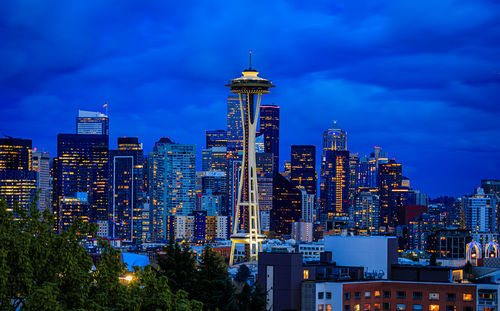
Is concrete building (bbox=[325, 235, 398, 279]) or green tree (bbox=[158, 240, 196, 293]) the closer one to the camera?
green tree (bbox=[158, 240, 196, 293])

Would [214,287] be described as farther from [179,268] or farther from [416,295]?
[416,295]

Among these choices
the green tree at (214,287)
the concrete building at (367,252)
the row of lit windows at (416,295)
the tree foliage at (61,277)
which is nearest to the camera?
the tree foliage at (61,277)

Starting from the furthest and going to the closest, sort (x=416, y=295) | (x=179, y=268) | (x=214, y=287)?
(x=416, y=295) < (x=179, y=268) < (x=214, y=287)

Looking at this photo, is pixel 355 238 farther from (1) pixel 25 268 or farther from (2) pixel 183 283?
(1) pixel 25 268

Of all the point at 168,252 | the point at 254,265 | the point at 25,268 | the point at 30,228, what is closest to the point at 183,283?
the point at 168,252

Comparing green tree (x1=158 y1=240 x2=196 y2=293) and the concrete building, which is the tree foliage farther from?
the concrete building

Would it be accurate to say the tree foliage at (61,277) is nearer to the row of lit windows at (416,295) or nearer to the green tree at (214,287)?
the green tree at (214,287)

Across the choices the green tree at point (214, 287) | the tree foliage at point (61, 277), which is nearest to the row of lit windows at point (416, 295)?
the green tree at point (214, 287)

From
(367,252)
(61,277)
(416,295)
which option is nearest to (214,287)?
(61,277)

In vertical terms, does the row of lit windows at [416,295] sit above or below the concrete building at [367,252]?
below

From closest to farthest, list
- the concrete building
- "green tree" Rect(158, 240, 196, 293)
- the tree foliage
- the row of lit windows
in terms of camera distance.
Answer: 1. the tree foliage
2. "green tree" Rect(158, 240, 196, 293)
3. the row of lit windows
4. the concrete building

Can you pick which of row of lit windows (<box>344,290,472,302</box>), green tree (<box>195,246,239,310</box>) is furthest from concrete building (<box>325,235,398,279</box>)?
green tree (<box>195,246,239,310</box>)

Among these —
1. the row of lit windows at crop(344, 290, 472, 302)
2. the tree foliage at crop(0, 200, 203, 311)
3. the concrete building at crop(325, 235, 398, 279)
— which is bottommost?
the row of lit windows at crop(344, 290, 472, 302)

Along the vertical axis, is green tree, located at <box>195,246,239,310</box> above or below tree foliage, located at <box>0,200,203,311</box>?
below
